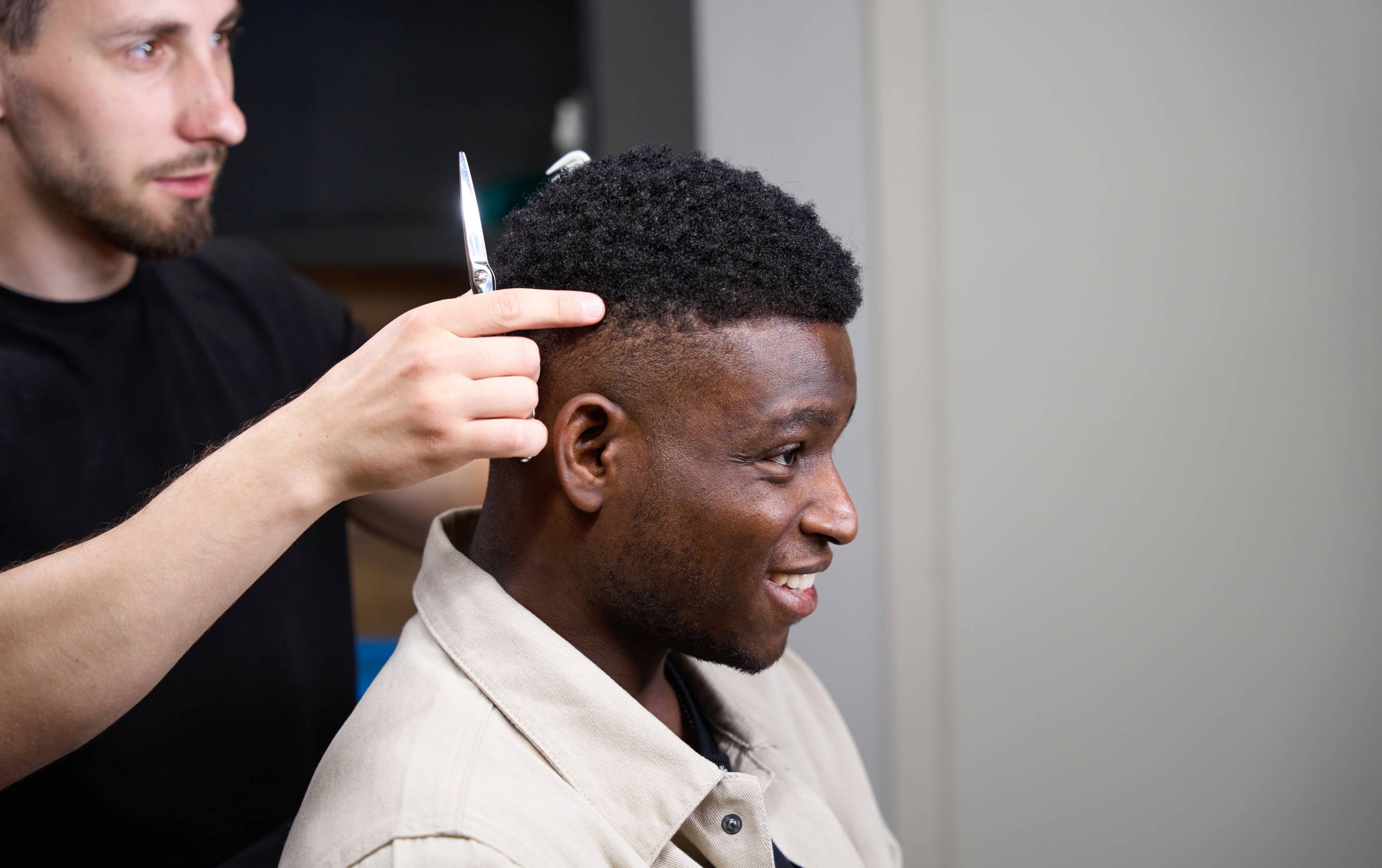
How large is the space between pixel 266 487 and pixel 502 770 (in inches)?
10.4

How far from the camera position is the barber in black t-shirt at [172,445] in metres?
0.72

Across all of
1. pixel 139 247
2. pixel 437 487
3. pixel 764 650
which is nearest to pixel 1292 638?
pixel 764 650

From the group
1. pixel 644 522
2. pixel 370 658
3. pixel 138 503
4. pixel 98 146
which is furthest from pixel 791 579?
pixel 370 658

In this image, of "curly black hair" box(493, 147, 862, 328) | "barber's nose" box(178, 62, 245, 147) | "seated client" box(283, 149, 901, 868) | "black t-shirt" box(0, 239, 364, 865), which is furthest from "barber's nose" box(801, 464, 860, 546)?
→ "barber's nose" box(178, 62, 245, 147)

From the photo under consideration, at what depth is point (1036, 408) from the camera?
1.46 metres

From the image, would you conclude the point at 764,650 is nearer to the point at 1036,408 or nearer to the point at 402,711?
the point at 402,711

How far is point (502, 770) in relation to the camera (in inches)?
28.3

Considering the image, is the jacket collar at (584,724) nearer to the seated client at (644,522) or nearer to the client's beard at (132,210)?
the seated client at (644,522)

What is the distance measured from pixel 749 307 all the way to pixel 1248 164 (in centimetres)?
91

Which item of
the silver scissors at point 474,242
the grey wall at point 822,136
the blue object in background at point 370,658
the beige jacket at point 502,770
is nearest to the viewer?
the beige jacket at point 502,770

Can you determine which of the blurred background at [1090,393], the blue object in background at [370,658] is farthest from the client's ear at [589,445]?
the blue object in background at [370,658]

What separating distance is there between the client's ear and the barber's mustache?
59 centimetres

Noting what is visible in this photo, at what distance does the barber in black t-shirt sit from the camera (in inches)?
28.3

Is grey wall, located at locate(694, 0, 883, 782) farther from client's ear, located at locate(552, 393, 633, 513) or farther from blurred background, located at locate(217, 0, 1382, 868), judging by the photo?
client's ear, located at locate(552, 393, 633, 513)
